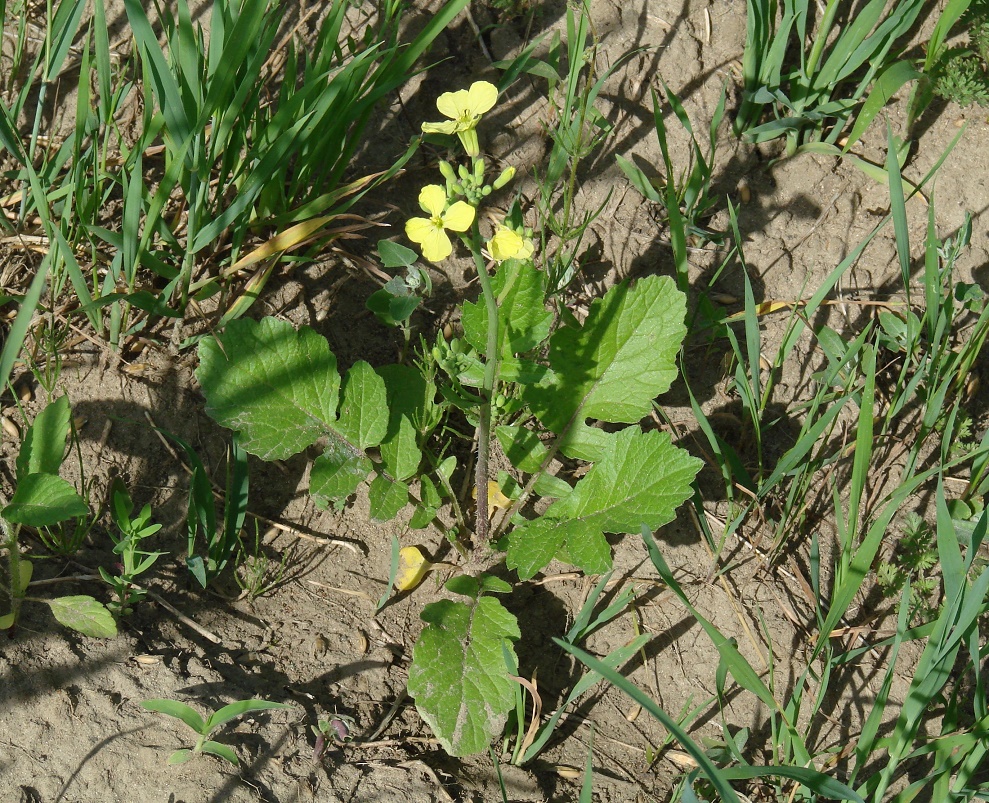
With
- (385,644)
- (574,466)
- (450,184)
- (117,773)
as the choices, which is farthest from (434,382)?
(117,773)

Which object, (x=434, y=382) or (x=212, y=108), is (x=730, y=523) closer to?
(x=434, y=382)

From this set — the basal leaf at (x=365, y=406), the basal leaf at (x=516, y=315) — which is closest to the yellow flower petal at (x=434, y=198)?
the basal leaf at (x=516, y=315)

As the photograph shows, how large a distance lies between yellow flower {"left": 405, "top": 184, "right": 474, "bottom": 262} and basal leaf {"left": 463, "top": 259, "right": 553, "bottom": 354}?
0.46 m

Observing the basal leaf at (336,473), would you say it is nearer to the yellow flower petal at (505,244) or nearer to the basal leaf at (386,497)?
the basal leaf at (386,497)

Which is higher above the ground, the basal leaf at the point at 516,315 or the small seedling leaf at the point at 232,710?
the basal leaf at the point at 516,315

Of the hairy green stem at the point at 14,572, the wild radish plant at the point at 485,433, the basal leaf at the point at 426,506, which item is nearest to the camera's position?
the hairy green stem at the point at 14,572

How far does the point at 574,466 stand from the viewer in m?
2.78

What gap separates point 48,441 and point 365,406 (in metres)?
0.79

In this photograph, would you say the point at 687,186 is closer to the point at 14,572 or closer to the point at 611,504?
the point at 611,504

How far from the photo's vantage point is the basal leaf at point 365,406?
2420 mm

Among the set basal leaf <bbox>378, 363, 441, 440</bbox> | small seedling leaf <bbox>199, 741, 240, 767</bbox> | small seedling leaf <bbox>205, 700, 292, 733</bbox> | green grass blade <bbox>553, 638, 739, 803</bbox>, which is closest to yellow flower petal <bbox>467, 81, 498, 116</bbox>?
basal leaf <bbox>378, 363, 441, 440</bbox>

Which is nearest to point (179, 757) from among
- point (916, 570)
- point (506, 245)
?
point (506, 245)

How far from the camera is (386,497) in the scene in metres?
2.38

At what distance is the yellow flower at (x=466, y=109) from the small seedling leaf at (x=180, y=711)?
1.37 m
